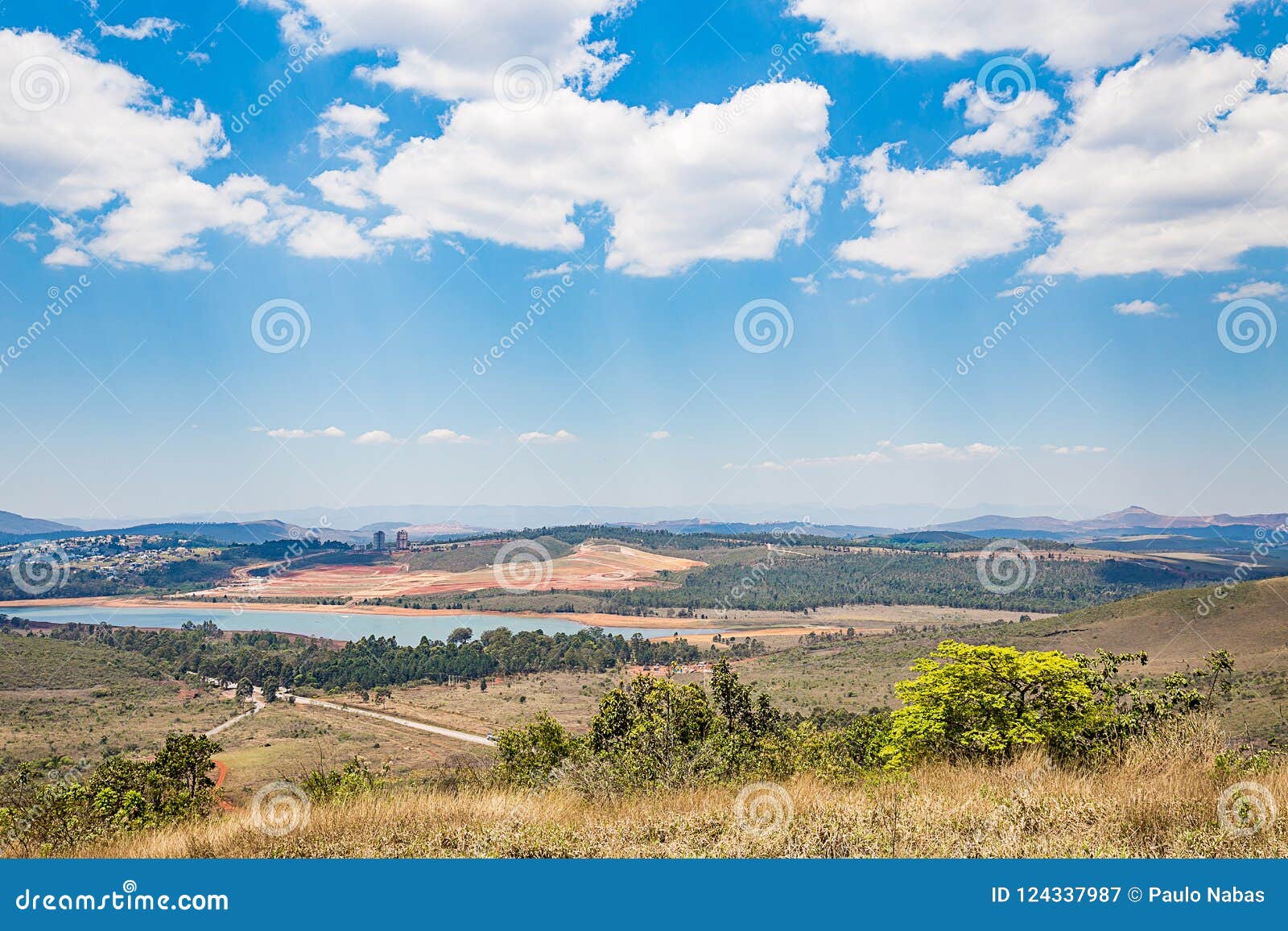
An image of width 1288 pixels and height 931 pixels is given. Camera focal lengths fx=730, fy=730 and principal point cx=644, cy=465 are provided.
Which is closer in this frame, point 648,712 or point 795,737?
point 648,712

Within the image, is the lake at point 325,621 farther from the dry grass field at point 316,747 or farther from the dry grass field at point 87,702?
the dry grass field at point 316,747

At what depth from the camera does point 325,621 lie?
124m

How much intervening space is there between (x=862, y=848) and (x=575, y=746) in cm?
1743

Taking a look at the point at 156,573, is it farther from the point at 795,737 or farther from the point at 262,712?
the point at 795,737

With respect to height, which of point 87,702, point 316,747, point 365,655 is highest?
point 365,655

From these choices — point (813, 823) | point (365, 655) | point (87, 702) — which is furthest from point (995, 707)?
point (365, 655)

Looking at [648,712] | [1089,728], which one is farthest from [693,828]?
[648,712]

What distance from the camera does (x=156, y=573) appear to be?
6580 inches

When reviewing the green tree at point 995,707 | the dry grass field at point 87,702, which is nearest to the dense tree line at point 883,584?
the dry grass field at point 87,702

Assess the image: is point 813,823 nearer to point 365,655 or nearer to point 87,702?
point 87,702

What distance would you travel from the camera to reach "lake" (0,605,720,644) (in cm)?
11625

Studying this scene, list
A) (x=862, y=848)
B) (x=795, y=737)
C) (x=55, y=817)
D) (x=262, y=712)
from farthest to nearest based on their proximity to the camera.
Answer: (x=262, y=712), (x=795, y=737), (x=55, y=817), (x=862, y=848)

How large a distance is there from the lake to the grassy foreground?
353 feet

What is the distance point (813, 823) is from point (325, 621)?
437 ft
